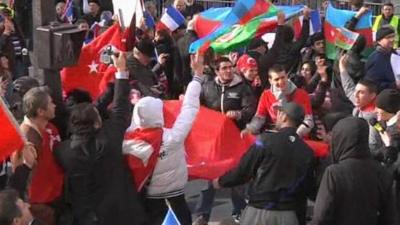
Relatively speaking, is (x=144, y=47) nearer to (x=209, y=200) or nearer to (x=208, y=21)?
(x=209, y=200)

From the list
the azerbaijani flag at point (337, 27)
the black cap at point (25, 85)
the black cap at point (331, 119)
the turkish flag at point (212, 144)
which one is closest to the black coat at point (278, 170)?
the turkish flag at point (212, 144)

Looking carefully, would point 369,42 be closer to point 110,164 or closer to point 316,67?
point 316,67

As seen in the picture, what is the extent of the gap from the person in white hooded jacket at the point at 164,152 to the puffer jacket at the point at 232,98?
1766mm

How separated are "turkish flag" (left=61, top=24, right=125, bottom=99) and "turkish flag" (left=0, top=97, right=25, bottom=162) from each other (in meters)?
1.88

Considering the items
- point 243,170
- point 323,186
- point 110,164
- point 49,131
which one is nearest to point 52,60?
point 49,131

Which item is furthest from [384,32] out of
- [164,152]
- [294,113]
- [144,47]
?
[164,152]

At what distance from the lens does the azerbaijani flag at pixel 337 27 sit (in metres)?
10.7

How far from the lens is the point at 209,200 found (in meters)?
8.09

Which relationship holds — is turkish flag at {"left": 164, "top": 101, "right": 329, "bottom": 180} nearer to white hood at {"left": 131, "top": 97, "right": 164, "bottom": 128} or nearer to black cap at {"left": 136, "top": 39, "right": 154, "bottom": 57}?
white hood at {"left": 131, "top": 97, "right": 164, "bottom": 128}

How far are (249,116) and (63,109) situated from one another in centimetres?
222

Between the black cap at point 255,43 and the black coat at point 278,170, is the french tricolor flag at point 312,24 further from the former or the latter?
the black coat at point 278,170

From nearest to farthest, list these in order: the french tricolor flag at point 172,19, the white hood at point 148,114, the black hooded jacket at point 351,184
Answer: the black hooded jacket at point 351,184 < the white hood at point 148,114 < the french tricolor flag at point 172,19

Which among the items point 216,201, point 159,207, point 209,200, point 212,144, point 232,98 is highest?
point 232,98

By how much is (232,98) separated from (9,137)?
3.17 m
